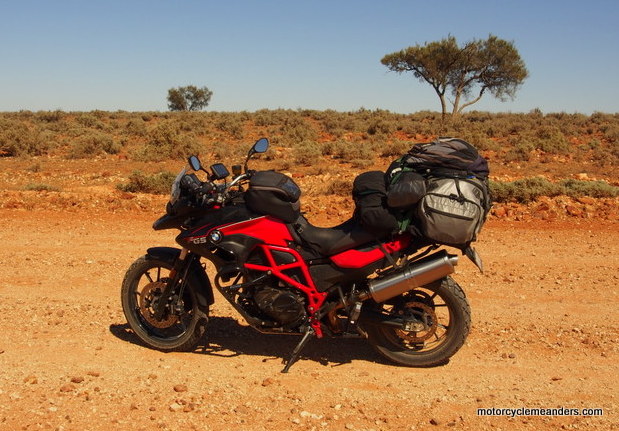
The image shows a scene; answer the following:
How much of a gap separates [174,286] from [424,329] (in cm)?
201

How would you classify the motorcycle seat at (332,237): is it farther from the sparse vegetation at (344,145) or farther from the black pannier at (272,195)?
the sparse vegetation at (344,145)

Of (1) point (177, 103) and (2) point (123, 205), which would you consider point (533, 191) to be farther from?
(1) point (177, 103)

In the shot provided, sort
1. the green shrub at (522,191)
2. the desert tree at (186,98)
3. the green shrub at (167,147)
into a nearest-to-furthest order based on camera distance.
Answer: the green shrub at (522,191), the green shrub at (167,147), the desert tree at (186,98)

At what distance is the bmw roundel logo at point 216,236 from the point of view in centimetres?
452

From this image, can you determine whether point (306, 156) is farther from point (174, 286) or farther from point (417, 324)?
point (417, 324)

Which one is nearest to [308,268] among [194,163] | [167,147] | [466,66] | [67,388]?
[194,163]

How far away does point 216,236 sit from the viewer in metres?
4.52

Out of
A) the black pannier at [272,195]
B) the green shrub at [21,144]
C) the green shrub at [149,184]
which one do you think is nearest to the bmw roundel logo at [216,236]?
the black pannier at [272,195]

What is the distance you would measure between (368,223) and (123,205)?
8403 mm

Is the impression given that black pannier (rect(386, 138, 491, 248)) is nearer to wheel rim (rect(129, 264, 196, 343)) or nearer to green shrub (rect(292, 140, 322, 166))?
wheel rim (rect(129, 264, 196, 343))

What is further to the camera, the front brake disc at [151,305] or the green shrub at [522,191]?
the green shrub at [522,191]

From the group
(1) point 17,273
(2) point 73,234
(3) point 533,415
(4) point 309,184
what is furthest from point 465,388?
(4) point 309,184

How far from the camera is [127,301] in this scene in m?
5.13

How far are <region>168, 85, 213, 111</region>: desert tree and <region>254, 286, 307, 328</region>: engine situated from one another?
57.5m
